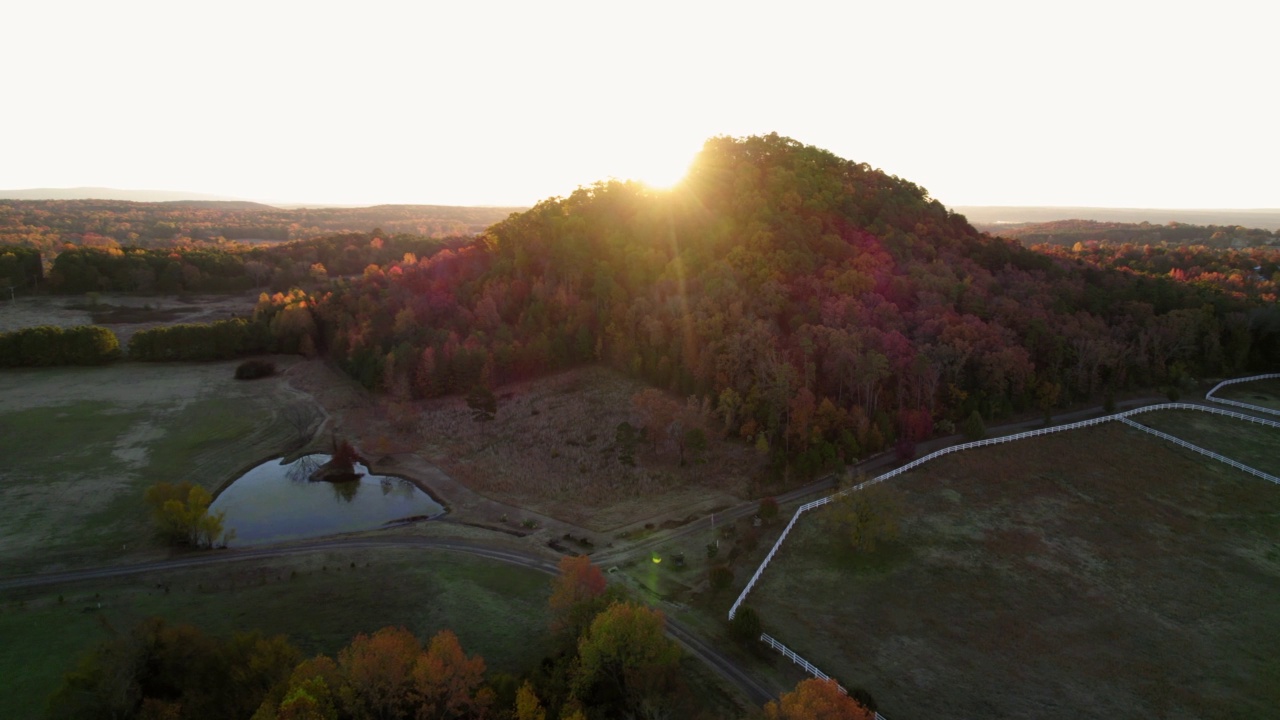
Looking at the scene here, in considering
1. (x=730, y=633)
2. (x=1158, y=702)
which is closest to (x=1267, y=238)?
(x=1158, y=702)

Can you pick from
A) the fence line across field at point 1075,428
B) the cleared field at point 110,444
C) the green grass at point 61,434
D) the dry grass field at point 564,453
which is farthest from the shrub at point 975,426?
the green grass at point 61,434

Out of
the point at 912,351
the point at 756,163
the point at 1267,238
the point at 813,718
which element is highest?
the point at 756,163

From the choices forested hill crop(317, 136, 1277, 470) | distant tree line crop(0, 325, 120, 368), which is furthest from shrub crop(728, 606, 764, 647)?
distant tree line crop(0, 325, 120, 368)

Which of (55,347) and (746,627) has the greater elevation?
(55,347)

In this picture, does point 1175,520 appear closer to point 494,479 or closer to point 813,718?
point 813,718

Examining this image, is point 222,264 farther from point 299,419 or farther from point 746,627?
point 746,627

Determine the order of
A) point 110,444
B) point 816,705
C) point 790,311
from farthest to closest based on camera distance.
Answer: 1. point 790,311
2. point 110,444
3. point 816,705

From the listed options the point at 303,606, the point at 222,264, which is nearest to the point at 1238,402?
the point at 303,606
